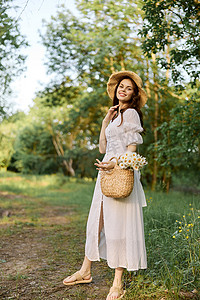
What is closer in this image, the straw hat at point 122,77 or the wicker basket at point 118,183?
the wicker basket at point 118,183

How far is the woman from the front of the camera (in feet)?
8.70

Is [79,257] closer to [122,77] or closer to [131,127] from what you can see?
[131,127]

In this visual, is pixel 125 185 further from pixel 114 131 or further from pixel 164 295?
pixel 164 295

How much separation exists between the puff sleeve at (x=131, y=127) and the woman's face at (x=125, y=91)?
7.4 inches

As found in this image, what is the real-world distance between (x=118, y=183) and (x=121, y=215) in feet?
1.09

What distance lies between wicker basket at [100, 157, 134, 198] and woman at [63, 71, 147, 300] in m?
0.09

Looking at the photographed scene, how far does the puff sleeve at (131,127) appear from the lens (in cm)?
268

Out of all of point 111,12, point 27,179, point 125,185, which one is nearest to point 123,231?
point 125,185

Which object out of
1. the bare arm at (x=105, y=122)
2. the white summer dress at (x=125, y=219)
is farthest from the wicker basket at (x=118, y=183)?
the bare arm at (x=105, y=122)

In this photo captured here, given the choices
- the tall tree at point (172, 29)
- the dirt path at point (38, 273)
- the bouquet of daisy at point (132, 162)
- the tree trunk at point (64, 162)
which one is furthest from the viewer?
the tree trunk at point (64, 162)

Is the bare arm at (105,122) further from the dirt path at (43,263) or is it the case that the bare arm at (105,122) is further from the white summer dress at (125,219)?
the dirt path at (43,263)

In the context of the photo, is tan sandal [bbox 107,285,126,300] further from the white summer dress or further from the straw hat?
the straw hat

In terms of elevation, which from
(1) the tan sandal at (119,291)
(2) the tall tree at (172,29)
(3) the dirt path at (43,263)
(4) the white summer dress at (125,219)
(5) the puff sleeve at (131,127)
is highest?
(2) the tall tree at (172,29)

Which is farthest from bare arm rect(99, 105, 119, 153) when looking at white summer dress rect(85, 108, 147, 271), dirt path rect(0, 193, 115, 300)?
dirt path rect(0, 193, 115, 300)
